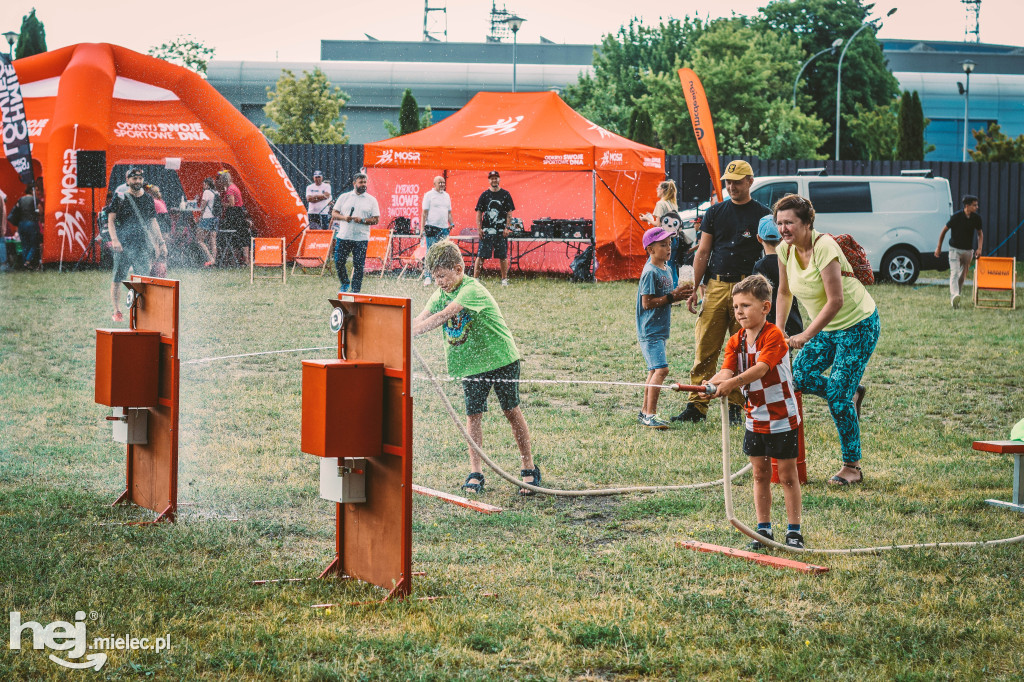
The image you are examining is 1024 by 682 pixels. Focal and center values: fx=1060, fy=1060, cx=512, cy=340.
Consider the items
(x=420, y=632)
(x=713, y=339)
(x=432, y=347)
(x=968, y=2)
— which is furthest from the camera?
(x=968, y=2)

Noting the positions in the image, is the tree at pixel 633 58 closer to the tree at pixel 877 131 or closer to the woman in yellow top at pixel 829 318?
the tree at pixel 877 131

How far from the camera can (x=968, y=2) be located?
81125mm

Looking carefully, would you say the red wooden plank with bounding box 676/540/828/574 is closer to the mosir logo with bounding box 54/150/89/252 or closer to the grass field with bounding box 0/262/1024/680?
the grass field with bounding box 0/262/1024/680

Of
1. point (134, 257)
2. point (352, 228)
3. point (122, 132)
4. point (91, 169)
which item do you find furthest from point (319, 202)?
point (134, 257)

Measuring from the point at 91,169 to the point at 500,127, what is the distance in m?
7.55

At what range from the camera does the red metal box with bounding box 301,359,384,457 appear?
13.8 ft

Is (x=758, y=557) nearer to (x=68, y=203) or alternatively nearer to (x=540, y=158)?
(x=540, y=158)

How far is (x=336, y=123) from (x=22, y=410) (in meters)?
38.9

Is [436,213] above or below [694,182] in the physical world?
below

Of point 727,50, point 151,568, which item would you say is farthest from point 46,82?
point 727,50

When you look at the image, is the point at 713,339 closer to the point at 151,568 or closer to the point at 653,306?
the point at 653,306

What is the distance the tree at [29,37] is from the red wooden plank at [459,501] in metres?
32.1

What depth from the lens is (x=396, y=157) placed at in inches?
807

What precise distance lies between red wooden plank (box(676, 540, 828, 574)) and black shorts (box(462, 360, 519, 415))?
143cm
